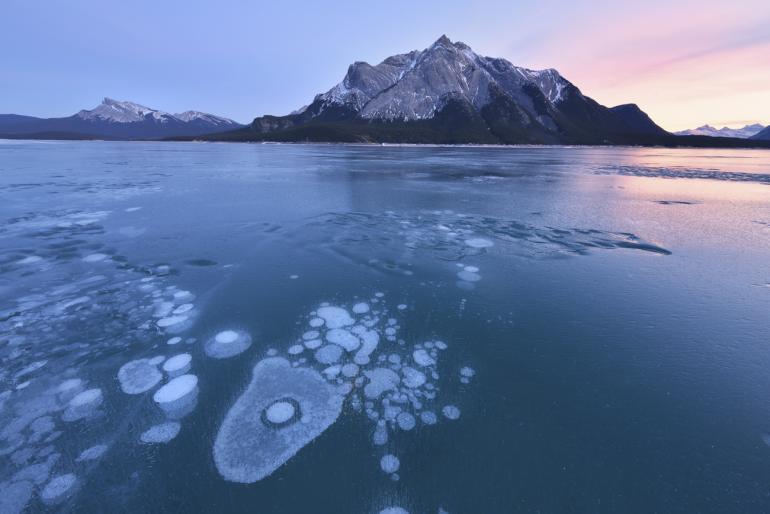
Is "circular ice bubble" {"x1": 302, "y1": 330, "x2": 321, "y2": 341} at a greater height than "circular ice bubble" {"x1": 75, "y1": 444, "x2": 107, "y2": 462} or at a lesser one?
lesser

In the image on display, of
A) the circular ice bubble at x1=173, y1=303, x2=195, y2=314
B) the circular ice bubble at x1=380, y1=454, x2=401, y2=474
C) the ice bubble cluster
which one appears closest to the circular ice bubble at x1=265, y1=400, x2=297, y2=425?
the ice bubble cluster

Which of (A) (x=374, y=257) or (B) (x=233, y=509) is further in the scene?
(A) (x=374, y=257)

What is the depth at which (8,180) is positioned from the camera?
79.9 feet

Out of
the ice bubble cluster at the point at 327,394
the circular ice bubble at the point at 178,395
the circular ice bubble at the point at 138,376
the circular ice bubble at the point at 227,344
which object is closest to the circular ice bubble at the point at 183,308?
the circular ice bubble at the point at 227,344

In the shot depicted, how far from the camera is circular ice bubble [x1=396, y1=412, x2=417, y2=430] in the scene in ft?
14.3

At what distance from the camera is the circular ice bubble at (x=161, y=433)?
413 centimetres

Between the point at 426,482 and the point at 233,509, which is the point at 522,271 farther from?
the point at 233,509

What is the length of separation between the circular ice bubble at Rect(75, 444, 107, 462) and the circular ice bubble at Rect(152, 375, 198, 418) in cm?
71

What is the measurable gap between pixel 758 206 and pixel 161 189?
35.6 m

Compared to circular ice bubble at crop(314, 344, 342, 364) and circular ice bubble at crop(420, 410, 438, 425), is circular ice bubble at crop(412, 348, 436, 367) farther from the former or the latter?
circular ice bubble at crop(314, 344, 342, 364)

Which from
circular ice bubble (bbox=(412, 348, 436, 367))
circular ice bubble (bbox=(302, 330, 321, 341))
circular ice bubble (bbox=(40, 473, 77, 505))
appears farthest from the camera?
circular ice bubble (bbox=(302, 330, 321, 341))

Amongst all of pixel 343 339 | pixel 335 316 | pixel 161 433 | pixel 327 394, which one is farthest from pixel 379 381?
pixel 161 433

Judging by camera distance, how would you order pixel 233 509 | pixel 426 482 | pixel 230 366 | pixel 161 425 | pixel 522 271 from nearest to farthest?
pixel 233 509, pixel 426 482, pixel 161 425, pixel 230 366, pixel 522 271

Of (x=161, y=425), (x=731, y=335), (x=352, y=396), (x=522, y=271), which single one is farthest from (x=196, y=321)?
(x=731, y=335)
